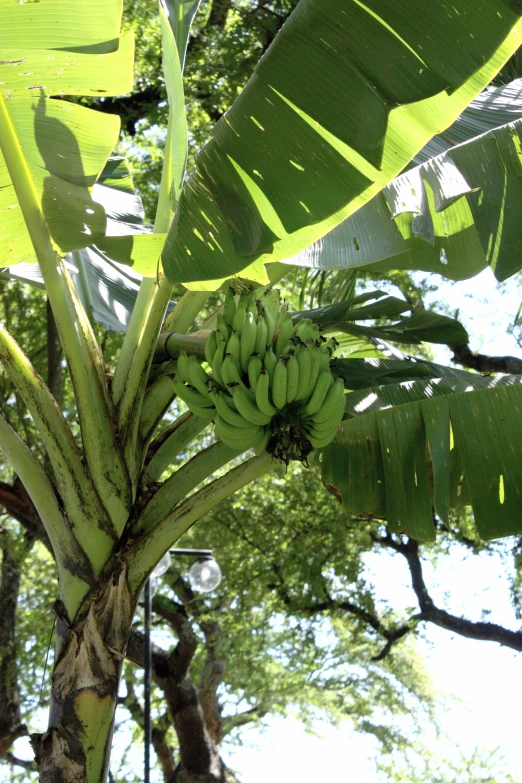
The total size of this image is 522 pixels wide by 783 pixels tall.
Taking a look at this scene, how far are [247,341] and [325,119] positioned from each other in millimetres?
819

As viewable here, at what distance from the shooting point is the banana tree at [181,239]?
242 cm

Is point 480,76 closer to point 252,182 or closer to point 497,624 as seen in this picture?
point 252,182

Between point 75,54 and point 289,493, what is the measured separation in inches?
369

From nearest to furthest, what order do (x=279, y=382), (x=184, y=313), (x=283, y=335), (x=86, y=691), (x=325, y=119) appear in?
(x=325, y=119) → (x=279, y=382) → (x=86, y=691) → (x=283, y=335) → (x=184, y=313)

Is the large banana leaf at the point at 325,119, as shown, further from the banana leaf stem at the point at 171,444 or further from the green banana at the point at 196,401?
the banana leaf stem at the point at 171,444

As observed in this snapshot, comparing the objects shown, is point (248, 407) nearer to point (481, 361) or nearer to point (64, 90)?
point (64, 90)

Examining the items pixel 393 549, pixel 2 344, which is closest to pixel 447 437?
pixel 2 344

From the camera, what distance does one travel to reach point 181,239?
2.65 m

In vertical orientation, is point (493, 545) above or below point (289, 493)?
below

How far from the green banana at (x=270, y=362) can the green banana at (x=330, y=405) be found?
0.26 meters

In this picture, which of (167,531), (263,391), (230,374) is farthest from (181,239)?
(167,531)

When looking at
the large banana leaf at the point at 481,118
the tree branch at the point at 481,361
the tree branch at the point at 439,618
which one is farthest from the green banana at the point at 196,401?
the tree branch at the point at 439,618

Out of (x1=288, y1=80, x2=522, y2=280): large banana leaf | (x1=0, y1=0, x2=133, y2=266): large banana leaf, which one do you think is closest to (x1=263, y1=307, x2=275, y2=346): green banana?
(x1=288, y1=80, x2=522, y2=280): large banana leaf

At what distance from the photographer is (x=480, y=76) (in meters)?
2.42
